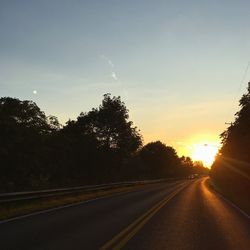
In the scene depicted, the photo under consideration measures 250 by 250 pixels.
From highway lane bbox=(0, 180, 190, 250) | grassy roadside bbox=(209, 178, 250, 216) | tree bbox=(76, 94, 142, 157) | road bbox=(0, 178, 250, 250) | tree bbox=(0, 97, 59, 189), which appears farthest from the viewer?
tree bbox=(76, 94, 142, 157)

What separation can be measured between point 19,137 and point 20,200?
106 feet

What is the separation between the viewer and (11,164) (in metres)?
53.2

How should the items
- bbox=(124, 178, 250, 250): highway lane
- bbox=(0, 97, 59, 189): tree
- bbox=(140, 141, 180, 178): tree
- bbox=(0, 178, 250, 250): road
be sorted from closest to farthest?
bbox=(0, 178, 250, 250): road → bbox=(124, 178, 250, 250): highway lane → bbox=(0, 97, 59, 189): tree → bbox=(140, 141, 180, 178): tree

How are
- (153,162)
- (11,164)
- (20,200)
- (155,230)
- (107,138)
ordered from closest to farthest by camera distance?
(155,230), (20,200), (11,164), (107,138), (153,162)

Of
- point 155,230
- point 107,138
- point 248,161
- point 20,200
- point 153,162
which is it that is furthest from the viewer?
point 153,162

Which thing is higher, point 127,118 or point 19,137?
point 127,118

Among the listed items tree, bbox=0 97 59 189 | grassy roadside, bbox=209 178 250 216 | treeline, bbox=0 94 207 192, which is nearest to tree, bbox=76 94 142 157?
treeline, bbox=0 94 207 192

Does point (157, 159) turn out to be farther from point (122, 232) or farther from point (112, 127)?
point (122, 232)

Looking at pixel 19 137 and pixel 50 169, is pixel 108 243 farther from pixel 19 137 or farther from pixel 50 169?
pixel 50 169

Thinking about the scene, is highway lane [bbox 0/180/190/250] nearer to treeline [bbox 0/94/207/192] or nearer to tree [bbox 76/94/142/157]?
treeline [bbox 0/94/207/192]

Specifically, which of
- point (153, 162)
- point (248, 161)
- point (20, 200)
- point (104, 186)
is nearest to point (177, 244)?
point (20, 200)

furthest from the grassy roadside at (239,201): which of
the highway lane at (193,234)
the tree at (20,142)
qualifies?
the tree at (20,142)

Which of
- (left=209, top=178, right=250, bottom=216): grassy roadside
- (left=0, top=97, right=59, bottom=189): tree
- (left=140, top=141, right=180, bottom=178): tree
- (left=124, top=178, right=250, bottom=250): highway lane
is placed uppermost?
(left=140, top=141, right=180, bottom=178): tree

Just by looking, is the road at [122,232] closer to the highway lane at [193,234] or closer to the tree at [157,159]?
the highway lane at [193,234]
